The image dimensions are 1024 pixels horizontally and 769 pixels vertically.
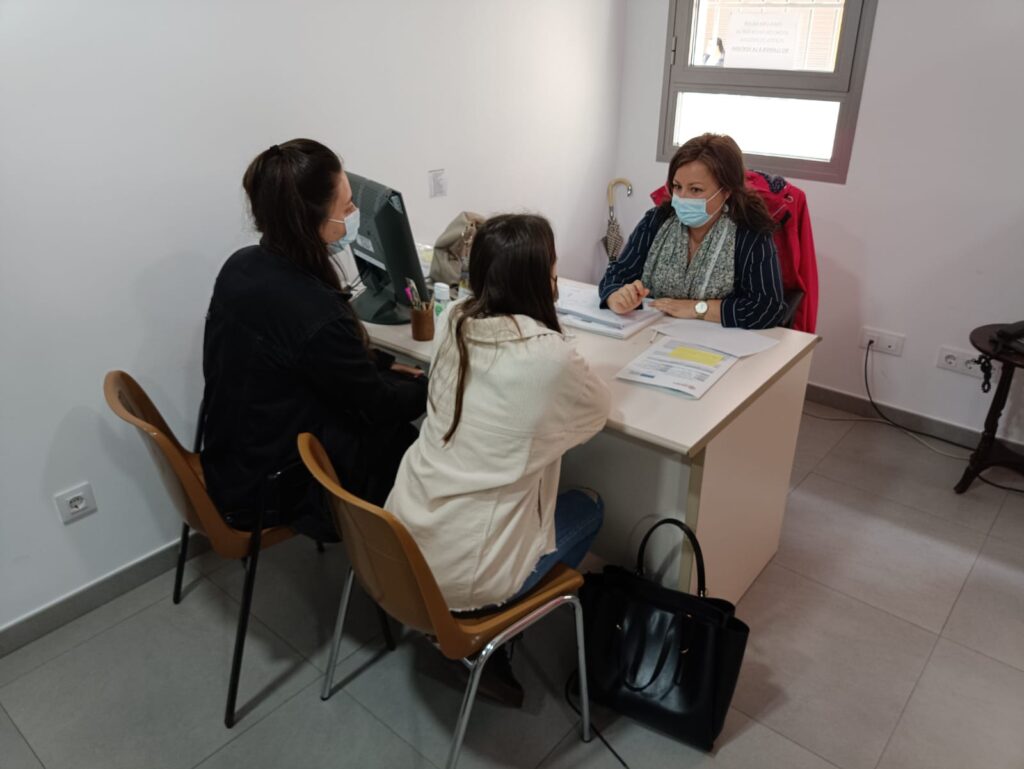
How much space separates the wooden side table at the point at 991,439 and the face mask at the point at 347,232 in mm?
2064

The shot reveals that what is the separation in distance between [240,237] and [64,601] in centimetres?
115

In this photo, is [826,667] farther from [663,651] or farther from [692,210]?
[692,210]

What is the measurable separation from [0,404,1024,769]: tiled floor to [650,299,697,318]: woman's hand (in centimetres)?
84

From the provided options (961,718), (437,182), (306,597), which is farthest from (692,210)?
(306,597)

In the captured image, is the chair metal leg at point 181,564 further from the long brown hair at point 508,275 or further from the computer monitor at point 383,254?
the long brown hair at point 508,275

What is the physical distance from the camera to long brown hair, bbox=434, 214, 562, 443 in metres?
1.31

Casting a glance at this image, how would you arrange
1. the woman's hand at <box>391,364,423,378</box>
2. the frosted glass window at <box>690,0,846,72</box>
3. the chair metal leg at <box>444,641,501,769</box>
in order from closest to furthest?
the chair metal leg at <box>444,641,501,769</box>
the woman's hand at <box>391,364,423,378</box>
the frosted glass window at <box>690,0,846,72</box>

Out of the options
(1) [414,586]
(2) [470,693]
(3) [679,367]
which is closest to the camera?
(1) [414,586]

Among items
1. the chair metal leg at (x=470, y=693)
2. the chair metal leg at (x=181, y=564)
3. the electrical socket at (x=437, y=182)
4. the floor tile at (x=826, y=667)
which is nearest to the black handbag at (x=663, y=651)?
the floor tile at (x=826, y=667)

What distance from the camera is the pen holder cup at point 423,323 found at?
2010mm

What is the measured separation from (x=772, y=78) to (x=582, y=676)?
261 centimetres

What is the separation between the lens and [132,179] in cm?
193

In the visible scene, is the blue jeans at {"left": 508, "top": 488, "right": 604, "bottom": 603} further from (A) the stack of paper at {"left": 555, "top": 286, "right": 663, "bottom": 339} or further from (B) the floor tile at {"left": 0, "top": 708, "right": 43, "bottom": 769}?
(B) the floor tile at {"left": 0, "top": 708, "right": 43, "bottom": 769}

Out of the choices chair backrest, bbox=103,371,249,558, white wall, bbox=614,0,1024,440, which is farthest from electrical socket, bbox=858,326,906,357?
chair backrest, bbox=103,371,249,558
